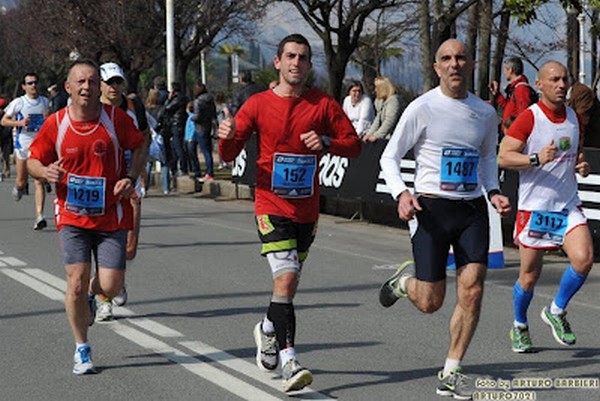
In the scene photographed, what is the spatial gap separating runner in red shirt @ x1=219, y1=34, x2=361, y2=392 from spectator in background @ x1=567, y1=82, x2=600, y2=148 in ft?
21.9

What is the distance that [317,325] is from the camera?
10.1 meters

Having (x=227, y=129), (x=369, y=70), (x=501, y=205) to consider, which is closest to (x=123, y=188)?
(x=227, y=129)

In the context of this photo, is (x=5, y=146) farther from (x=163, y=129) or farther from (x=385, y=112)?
(x=385, y=112)

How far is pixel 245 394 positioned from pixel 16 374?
1595mm

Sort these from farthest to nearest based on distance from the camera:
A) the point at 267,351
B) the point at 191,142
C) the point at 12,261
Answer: the point at 191,142 → the point at 12,261 → the point at 267,351

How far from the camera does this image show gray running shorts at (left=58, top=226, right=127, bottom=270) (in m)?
8.27

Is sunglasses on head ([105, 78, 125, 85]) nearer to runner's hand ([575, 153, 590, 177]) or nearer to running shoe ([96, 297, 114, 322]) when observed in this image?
running shoe ([96, 297, 114, 322])

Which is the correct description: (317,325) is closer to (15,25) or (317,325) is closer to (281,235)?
(281,235)

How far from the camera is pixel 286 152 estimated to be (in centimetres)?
783

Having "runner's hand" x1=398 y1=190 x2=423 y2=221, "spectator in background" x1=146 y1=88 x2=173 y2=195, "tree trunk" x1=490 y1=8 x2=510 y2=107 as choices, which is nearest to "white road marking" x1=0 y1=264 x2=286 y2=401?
"runner's hand" x1=398 y1=190 x2=423 y2=221

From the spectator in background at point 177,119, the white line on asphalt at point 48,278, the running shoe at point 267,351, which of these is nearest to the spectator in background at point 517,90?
the white line on asphalt at point 48,278

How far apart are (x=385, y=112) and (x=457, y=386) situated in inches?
433

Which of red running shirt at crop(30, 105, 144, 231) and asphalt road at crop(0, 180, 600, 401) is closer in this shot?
asphalt road at crop(0, 180, 600, 401)

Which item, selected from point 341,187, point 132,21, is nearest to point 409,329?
point 341,187
